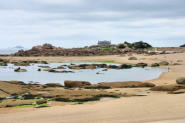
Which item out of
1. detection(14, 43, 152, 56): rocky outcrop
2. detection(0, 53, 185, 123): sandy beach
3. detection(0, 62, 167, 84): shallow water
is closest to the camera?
detection(0, 53, 185, 123): sandy beach

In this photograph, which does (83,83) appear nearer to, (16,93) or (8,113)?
(16,93)

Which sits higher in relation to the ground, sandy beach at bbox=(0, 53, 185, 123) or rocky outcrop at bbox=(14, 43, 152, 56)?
rocky outcrop at bbox=(14, 43, 152, 56)

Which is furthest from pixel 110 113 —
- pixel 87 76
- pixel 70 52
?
pixel 70 52

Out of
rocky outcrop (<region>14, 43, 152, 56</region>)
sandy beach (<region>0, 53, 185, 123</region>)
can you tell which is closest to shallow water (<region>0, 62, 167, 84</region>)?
sandy beach (<region>0, 53, 185, 123</region>)

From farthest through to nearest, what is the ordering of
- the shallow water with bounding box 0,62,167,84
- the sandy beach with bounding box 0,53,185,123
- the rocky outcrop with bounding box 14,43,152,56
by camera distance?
the rocky outcrop with bounding box 14,43,152,56 < the shallow water with bounding box 0,62,167,84 < the sandy beach with bounding box 0,53,185,123

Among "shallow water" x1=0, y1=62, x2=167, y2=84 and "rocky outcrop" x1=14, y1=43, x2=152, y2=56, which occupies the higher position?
"rocky outcrop" x1=14, y1=43, x2=152, y2=56

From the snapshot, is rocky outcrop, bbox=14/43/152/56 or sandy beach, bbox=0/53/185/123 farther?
rocky outcrop, bbox=14/43/152/56

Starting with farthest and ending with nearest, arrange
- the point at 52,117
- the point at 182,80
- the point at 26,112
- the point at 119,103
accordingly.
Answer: the point at 182,80, the point at 119,103, the point at 26,112, the point at 52,117

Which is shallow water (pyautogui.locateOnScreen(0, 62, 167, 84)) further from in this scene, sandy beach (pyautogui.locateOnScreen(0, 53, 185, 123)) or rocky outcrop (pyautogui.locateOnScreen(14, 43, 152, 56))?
rocky outcrop (pyautogui.locateOnScreen(14, 43, 152, 56))

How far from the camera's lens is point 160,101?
10.6m

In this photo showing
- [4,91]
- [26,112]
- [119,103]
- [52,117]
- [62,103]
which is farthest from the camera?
[4,91]

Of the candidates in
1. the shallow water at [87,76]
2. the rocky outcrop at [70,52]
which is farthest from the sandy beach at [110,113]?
the rocky outcrop at [70,52]

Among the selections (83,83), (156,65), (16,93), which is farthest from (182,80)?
(156,65)

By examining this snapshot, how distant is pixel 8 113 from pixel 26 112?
670 mm
